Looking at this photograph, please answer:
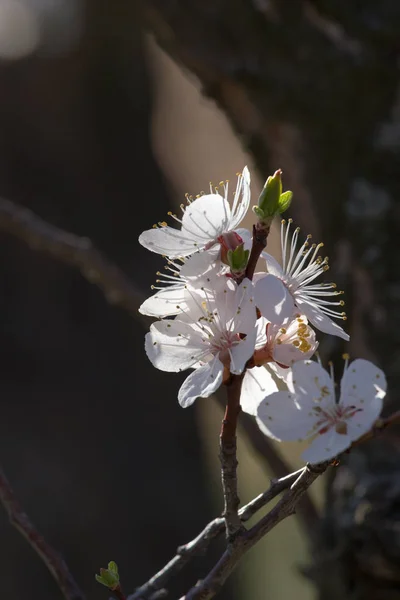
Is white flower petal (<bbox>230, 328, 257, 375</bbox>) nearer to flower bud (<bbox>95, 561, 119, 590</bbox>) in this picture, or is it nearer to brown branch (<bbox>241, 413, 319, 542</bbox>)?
flower bud (<bbox>95, 561, 119, 590</bbox>)

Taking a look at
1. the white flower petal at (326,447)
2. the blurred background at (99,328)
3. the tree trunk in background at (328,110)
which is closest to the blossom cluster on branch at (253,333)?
the white flower petal at (326,447)

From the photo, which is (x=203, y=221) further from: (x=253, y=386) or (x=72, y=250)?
(x=72, y=250)

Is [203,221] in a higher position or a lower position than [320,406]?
higher

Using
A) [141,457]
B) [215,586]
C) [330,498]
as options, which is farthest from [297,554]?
[215,586]

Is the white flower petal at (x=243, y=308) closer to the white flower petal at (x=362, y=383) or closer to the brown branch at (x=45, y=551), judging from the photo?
the white flower petal at (x=362, y=383)

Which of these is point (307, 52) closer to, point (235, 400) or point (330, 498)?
point (330, 498)

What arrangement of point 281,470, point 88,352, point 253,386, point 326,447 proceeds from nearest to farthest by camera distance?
point 326,447 < point 253,386 < point 281,470 < point 88,352

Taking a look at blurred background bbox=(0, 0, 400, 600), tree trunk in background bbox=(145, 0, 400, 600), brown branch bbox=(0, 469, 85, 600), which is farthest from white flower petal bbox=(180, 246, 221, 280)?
blurred background bbox=(0, 0, 400, 600)

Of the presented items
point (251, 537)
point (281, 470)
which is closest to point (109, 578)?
point (251, 537)
